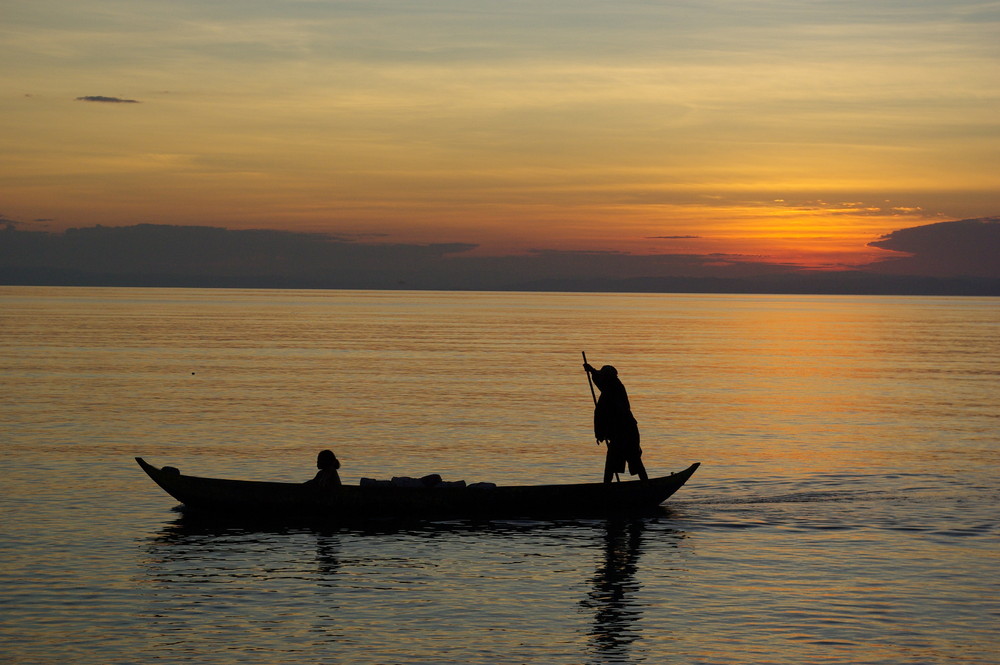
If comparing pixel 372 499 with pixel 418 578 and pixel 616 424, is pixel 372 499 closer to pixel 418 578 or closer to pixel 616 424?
pixel 418 578

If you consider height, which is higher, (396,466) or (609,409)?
(609,409)

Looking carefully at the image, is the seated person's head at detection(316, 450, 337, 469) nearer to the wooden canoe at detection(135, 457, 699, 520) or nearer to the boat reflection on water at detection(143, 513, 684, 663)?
the wooden canoe at detection(135, 457, 699, 520)

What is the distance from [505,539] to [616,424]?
3.86 metres

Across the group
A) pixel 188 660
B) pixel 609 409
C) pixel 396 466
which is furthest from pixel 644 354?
pixel 188 660

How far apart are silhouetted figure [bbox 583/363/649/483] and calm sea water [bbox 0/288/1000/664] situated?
1.39 m

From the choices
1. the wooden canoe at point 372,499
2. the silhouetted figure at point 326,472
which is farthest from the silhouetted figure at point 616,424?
the silhouetted figure at point 326,472

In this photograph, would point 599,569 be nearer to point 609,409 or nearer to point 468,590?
point 468,590

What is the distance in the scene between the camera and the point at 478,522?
21.5 m

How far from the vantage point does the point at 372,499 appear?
21.5 metres

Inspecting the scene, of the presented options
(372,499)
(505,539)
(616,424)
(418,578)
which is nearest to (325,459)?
(372,499)

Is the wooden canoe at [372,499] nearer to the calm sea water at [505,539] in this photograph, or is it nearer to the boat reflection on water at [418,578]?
the boat reflection on water at [418,578]

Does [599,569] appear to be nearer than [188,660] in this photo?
No

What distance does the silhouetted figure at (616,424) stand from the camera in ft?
74.0

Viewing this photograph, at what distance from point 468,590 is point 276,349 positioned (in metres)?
65.2
